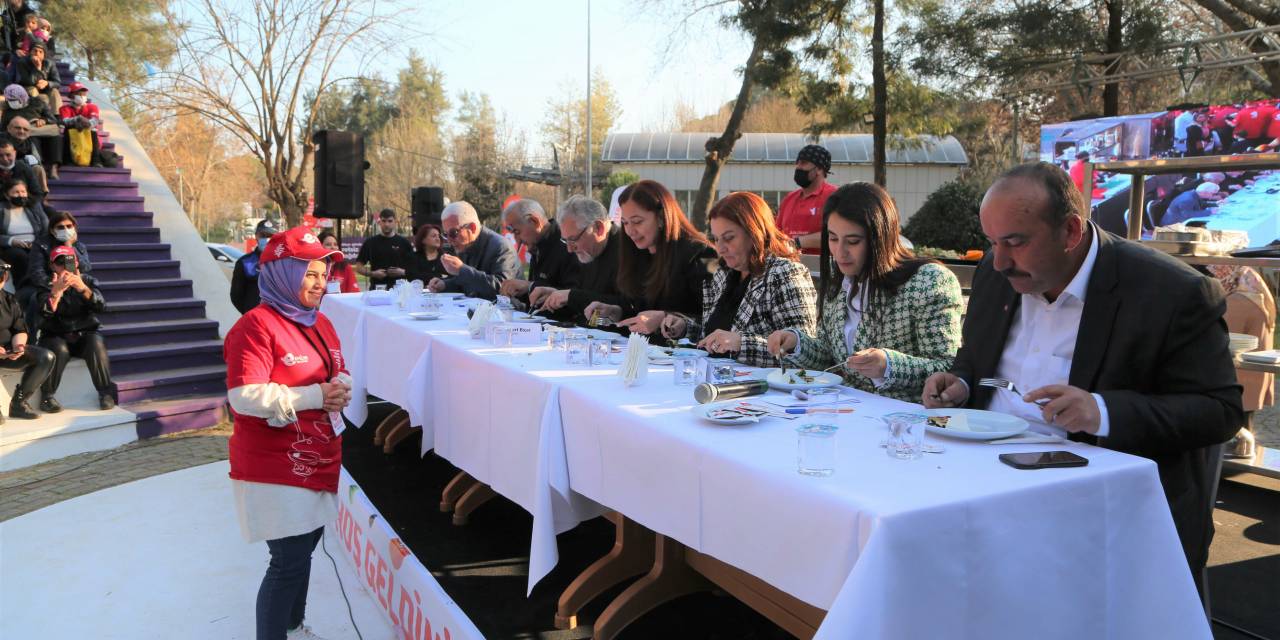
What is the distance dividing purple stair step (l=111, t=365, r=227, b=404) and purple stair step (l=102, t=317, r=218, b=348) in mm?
405

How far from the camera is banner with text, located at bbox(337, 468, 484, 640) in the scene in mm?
2488

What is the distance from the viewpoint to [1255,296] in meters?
4.24

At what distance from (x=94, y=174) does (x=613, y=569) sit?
9.31 m

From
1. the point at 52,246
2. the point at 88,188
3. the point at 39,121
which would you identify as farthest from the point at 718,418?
the point at 39,121

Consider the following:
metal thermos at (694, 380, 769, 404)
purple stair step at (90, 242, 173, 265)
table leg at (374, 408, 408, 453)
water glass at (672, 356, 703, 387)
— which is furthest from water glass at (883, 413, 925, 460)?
purple stair step at (90, 242, 173, 265)

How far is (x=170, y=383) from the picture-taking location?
688 centimetres

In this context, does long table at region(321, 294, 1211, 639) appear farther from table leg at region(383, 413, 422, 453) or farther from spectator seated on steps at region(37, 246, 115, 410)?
spectator seated on steps at region(37, 246, 115, 410)

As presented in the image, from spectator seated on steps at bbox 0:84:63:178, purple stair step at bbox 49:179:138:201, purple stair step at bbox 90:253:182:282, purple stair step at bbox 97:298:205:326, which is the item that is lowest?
purple stair step at bbox 97:298:205:326

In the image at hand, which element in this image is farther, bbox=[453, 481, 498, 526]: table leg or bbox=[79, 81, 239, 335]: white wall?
bbox=[79, 81, 239, 335]: white wall

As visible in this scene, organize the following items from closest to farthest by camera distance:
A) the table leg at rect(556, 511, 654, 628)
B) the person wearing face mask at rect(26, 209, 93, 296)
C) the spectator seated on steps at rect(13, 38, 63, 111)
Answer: the table leg at rect(556, 511, 654, 628) → the person wearing face mask at rect(26, 209, 93, 296) → the spectator seated on steps at rect(13, 38, 63, 111)

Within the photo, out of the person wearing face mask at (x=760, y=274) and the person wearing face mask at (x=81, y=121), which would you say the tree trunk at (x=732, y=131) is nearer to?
the person wearing face mask at (x=81, y=121)

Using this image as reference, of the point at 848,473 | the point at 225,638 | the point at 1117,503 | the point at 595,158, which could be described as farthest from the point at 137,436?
the point at 595,158

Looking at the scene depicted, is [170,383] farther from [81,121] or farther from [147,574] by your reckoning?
[81,121]

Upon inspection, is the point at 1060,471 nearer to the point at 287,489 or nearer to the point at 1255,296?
the point at 287,489
